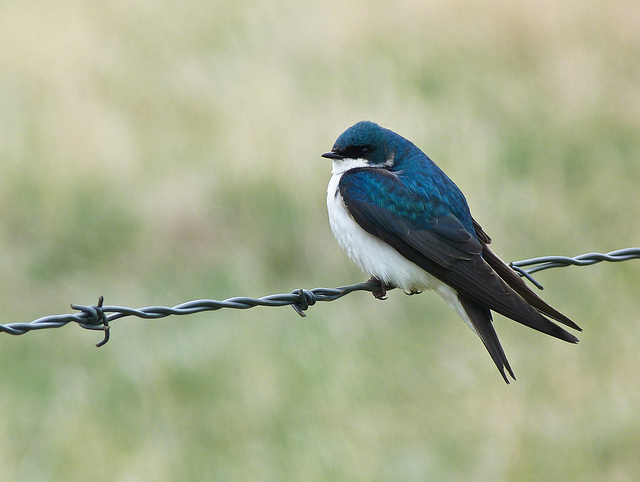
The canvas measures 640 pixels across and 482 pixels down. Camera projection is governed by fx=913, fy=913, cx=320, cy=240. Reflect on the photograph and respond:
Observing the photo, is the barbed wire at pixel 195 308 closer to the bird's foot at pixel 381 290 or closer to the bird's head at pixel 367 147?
the bird's foot at pixel 381 290

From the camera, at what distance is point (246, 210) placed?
6578 millimetres

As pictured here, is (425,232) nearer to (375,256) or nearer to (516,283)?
(375,256)

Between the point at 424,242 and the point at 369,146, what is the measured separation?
0.66 m

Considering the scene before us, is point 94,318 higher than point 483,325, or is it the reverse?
point 94,318

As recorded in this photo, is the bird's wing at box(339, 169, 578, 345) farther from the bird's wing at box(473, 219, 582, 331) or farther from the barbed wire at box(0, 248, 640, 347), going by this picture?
the barbed wire at box(0, 248, 640, 347)

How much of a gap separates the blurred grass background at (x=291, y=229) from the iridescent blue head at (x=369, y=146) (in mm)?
1293

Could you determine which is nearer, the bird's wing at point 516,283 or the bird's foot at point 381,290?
the bird's wing at point 516,283

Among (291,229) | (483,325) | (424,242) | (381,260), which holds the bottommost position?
(291,229)

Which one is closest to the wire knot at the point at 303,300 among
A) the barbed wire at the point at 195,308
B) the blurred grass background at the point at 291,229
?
the barbed wire at the point at 195,308

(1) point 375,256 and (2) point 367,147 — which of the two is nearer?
(1) point 375,256

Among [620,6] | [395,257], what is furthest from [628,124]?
[395,257]

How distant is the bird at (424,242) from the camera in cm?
342

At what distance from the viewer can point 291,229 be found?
6.36 metres

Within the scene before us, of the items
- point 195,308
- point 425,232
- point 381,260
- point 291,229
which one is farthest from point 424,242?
point 291,229
